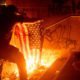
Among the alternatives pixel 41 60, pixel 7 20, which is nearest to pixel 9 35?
pixel 7 20

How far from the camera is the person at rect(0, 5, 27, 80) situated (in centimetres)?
604

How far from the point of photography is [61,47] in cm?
1131

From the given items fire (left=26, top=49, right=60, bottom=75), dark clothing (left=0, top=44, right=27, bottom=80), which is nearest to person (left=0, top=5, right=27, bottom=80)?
dark clothing (left=0, top=44, right=27, bottom=80)

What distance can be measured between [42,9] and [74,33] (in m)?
1.45

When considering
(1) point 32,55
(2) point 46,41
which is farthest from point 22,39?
(2) point 46,41

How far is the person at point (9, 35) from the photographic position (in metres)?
6.04

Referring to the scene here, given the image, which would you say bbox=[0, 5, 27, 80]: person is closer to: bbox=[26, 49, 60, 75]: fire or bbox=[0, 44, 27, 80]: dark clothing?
bbox=[0, 44, 27, 80]: dark clothing

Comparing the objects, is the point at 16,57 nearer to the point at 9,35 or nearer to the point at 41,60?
the point at 9,35

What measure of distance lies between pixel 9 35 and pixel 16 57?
51 cm

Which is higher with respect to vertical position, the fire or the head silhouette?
the head silhouette

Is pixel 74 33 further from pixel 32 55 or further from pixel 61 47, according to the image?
pixel 32 55

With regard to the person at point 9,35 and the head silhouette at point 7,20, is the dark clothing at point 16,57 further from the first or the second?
the head silhouette at point 7,20

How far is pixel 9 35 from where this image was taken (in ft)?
20.6

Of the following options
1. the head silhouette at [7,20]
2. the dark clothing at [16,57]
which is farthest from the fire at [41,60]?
the head silhouette at [7,20]
